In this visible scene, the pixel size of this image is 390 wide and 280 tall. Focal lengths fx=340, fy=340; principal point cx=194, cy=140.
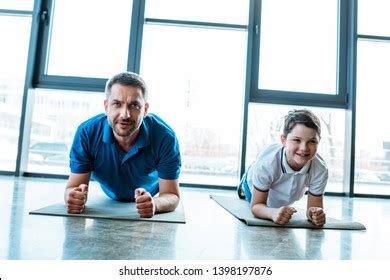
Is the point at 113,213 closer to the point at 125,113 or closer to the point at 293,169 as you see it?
the point at 125,113

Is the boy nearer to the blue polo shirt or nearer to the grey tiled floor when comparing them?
the grey tiled floor

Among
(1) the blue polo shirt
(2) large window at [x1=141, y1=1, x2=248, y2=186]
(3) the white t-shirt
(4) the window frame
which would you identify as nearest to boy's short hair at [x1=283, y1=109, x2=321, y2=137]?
(3) the white t-shirt

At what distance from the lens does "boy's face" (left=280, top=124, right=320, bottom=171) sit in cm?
125

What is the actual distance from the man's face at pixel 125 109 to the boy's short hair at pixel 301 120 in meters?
0.57

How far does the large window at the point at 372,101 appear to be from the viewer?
2.98 metres

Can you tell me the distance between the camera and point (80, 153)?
1.26m

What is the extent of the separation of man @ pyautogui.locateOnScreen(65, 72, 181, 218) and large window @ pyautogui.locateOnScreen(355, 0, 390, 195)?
7.33 feet

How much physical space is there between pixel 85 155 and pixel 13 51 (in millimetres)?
2267

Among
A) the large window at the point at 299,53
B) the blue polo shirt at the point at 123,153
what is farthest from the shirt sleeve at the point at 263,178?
the large window at the point at 299,53

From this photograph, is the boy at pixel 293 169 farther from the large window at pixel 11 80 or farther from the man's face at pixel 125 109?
the large window at pixel 11 80

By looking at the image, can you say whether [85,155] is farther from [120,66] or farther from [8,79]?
[8,79]

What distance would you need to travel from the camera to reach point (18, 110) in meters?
2.94

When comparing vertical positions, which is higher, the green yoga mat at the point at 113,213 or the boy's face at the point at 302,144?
the boy's face at the point at 302,144

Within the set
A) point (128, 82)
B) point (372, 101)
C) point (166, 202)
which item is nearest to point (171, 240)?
point (166, 202)
